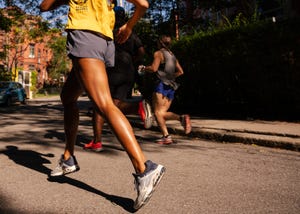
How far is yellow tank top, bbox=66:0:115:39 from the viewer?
2.45 meters

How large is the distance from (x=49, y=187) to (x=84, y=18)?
55.8 inches

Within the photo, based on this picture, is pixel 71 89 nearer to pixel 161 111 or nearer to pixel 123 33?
pixel 123 33

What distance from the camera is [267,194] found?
8.61 ft

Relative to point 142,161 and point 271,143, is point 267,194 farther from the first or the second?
point 271,143

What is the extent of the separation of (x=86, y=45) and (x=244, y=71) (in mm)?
6522

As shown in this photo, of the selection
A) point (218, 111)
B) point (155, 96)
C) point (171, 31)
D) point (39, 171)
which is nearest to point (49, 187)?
point (39, 171)

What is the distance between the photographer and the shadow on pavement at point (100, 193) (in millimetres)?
2357

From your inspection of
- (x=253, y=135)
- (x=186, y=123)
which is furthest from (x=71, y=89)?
(x=253, y=135)

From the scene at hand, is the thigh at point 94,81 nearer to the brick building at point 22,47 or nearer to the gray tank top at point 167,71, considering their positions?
the gray tank top at point 167,71

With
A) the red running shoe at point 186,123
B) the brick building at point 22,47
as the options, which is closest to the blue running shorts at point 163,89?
the red running shoe at point 186,123

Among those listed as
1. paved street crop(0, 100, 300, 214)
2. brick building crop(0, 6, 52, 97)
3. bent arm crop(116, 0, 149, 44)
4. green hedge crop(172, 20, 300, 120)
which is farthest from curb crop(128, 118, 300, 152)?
brick building crop(0, 6, 52, 97)

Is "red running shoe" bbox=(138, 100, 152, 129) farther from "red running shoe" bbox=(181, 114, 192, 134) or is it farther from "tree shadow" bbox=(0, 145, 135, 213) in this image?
"red running shoe" bbox=(181, 114, 192, 134)

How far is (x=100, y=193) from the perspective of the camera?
2641 millimetres

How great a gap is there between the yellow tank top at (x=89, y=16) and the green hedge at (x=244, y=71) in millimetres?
5807
